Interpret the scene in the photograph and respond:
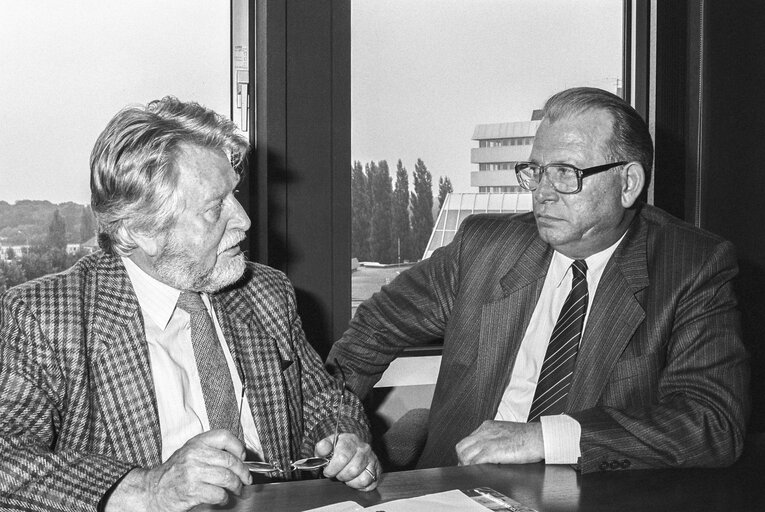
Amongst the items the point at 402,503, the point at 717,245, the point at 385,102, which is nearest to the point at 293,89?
the point at 385,102

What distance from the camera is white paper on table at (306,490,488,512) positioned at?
1.34 meters

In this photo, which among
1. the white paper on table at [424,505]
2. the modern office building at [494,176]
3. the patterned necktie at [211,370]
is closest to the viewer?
the white paper on table at [424,505]

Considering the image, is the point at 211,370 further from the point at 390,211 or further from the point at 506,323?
the point at 390,211

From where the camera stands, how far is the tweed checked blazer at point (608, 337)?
1.75m

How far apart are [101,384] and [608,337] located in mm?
1219

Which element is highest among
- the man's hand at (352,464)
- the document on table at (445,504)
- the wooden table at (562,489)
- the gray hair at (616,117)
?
the gray hair at (616,117)

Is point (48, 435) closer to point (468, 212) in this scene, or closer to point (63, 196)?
point (63, 196)

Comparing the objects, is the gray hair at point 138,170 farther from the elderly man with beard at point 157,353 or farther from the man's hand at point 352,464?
the man's hand at point 352,464

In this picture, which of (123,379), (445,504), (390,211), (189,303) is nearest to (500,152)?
(390,211)

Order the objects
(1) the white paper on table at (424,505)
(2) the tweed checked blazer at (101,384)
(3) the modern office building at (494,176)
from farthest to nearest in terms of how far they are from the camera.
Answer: (3) the modern office building at (494,176) < (2) the tweed checked blazer at (101,384) < (1) the white paper on table at (424,505)

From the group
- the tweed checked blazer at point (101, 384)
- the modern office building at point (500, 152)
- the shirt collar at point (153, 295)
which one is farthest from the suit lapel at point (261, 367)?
the modern office building at point (500, 152)

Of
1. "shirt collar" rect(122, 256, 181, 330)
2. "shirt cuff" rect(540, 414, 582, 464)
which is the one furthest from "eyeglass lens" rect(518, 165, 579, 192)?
"shirt collar" rect(122, 256, 181, 330)

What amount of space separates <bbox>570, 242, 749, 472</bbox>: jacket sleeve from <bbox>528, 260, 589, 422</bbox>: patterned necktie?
0.38ft

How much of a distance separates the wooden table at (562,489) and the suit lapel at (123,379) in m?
0.34
